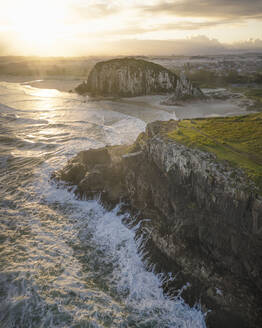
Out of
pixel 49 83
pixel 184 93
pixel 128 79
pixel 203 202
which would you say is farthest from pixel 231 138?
pixel 49 83

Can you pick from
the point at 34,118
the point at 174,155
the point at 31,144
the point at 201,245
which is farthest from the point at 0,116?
the point at 201,245

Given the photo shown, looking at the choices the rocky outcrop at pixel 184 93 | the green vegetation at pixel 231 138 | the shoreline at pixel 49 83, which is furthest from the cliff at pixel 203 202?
the shoreline at pixel 49 83

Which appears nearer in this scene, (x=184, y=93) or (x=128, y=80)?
(x=184, y=93)

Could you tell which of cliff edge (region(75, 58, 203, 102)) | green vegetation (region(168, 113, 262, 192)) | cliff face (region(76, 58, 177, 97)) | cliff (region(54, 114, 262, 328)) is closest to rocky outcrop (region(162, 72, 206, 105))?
cliff edge (region(75, 58, 203, 102))

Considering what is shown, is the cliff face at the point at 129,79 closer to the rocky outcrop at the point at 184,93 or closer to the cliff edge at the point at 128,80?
the cliff edge at the point at 128,80

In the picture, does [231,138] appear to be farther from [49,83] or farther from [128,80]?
[49,83]

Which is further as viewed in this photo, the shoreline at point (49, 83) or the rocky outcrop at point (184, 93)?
the shoreline at point (49, 83)

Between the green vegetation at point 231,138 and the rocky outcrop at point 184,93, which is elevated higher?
the green vegetation at point 231,138
